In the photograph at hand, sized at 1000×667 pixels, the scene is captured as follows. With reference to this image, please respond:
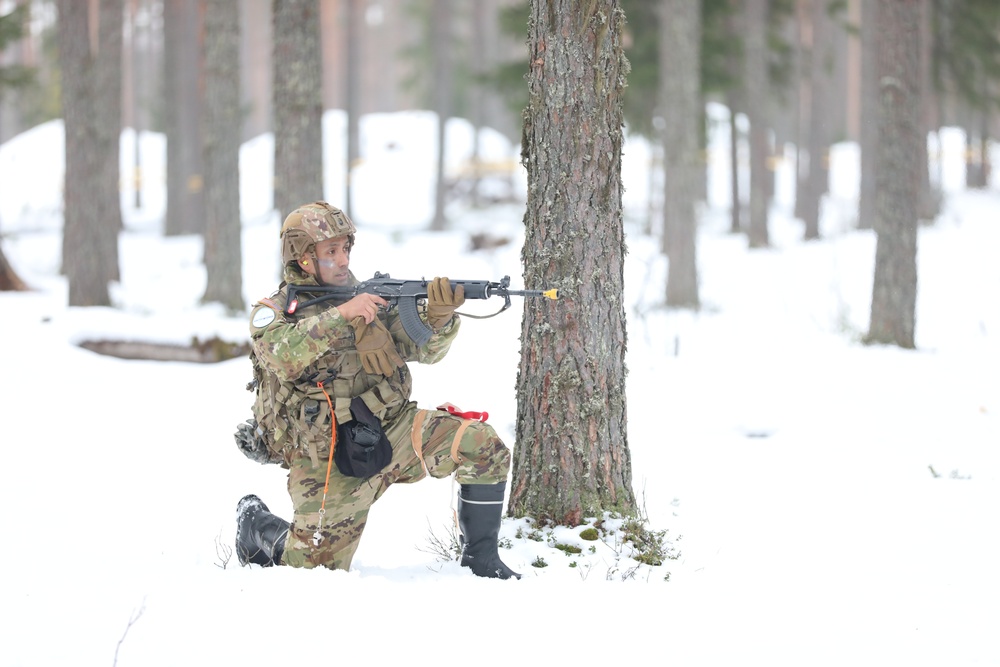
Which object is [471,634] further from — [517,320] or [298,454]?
[517,320]

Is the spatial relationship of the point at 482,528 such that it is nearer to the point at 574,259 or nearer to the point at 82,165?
the point at 574,259

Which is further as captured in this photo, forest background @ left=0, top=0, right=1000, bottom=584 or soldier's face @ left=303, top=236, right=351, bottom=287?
forest background @ left=0, top=0, right=1000, bottom=584

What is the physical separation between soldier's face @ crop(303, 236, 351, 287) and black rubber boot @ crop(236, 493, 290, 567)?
112 cm

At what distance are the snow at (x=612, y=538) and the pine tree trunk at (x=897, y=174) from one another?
0.41m

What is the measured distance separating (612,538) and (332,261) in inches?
70.8

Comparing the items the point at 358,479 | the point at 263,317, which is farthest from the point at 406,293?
the point at 358,479

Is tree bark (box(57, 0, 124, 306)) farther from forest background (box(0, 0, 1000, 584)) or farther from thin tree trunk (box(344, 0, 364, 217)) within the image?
thin tree trunk (box(344, 0, 364, 217))

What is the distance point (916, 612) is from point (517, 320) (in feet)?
21.3

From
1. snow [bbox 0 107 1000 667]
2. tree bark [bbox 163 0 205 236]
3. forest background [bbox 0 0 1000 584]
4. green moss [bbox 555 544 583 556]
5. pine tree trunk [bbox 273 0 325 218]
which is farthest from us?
tree bark [bbox 163 0 205 236]

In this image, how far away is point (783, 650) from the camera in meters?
3.40

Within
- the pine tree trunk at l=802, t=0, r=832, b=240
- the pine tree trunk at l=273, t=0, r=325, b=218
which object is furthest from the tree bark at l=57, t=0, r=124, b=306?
the pine tree trunk at l=802, t=0, r=832, b=240

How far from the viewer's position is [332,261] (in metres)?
4.05

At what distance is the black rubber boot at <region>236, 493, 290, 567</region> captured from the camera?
4090 mm

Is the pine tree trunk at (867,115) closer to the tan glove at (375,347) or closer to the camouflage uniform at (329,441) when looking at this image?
the camouflage uniform at (329,441)
